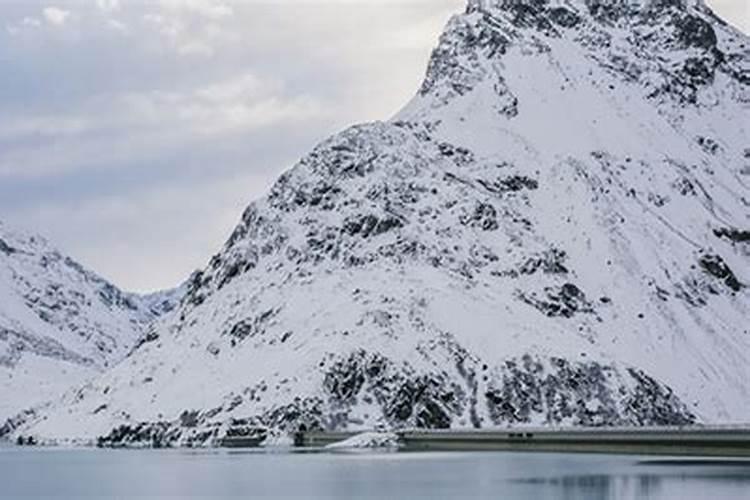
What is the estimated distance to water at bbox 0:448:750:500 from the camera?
120m

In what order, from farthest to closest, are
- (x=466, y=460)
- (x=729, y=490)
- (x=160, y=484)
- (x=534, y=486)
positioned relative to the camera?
(x=466, y=460)
(x=160, y=484)
(x=534, y=486)
(x=729, y=490)

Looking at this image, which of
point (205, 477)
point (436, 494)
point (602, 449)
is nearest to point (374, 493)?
point (436, 494)

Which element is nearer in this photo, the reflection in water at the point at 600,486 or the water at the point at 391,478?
the reflection in water at the point at 600,486

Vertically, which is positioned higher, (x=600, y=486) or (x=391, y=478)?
(x=391, y=478)

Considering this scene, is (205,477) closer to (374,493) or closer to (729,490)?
(374,493)

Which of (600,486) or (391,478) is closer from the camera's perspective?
(600,486)

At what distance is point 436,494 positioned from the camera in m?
119

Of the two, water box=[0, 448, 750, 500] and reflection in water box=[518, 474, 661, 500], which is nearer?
reflection in water box=[518, 474, 661, 500]

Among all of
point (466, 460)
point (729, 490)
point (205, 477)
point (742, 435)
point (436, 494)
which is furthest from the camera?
point (466, 460)

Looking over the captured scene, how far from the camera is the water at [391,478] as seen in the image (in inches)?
4712

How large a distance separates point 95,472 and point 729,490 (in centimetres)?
8294

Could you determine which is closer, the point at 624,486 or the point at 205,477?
the point at 624,486

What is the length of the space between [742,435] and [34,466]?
87765 millimetres

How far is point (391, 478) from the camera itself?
144 metres
